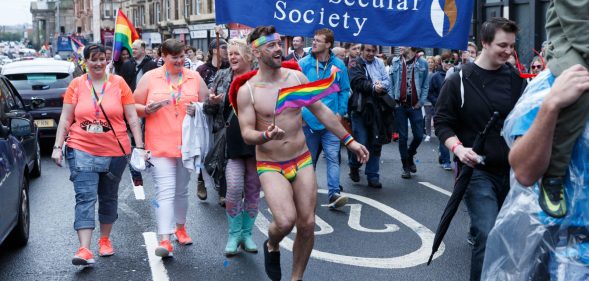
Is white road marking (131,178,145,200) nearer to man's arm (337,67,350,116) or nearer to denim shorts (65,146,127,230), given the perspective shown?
man's arm (337,67,350,116)

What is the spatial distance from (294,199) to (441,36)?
127 inches

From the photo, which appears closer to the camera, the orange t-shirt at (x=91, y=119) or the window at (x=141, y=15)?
the orange t-shirt at (x=91, y=119)

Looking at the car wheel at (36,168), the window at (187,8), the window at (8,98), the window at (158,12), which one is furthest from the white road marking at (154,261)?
the window at (158,12)

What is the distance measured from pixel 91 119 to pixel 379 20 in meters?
3.06

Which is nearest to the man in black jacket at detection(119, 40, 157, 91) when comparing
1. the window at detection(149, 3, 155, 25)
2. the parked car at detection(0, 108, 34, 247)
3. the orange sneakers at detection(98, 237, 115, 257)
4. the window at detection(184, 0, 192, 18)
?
the parked car at detection(0, 108, 34, 247)

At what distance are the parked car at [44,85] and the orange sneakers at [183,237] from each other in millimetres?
7926

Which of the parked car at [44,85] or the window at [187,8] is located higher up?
the window at [187,8]

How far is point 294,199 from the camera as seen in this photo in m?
5.72

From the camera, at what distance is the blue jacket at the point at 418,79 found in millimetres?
12219

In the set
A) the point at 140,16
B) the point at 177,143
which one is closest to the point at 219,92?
the point at 177,143

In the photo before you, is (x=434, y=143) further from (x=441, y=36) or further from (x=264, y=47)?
(x=264, y=47)

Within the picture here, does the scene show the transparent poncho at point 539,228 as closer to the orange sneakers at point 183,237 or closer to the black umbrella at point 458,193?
the black umbrella at point 458,193

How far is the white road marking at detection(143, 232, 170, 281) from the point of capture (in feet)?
21.2

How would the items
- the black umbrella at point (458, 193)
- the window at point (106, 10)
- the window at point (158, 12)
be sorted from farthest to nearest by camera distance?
the window at point (106, 10), the window at point (158, 12), the black umbrella at point (458, 193)
